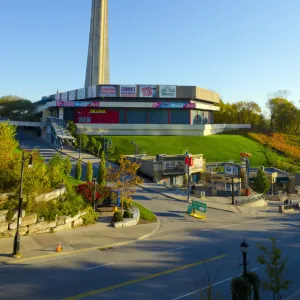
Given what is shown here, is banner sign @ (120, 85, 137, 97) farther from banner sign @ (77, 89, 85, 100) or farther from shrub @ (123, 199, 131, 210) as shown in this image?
shrub @ (123, 199, 131, 210)

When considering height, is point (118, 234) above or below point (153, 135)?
below

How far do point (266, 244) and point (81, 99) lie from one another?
6946 cm

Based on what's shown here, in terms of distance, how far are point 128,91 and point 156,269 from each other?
6464 cm

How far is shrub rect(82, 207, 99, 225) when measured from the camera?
23.6 m

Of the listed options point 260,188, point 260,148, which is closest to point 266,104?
point 260,148

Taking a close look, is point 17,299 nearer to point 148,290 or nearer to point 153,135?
point 148,290

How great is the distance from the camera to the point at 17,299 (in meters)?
12.4

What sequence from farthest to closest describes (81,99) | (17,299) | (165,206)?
(81,99) → (165,206) → (17,299)

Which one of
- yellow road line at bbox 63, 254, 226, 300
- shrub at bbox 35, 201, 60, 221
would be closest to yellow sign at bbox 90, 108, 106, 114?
shrub at bbox 35, 201, 60, 221

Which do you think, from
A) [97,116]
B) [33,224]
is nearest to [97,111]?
[97,116]

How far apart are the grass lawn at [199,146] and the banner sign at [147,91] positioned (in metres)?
11.2

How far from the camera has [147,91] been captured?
77500mm

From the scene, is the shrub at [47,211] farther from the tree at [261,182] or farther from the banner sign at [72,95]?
the banner sign at [72,95]

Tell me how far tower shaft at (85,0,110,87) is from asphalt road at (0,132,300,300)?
77.4 metres
